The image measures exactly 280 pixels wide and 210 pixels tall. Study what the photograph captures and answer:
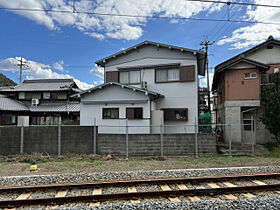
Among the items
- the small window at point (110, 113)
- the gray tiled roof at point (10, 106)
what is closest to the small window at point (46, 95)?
the gray tiled roof at point (10, 106)

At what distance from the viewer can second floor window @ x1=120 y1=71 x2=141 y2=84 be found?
1520 centimetres

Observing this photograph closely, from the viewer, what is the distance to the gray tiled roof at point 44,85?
23.3 m

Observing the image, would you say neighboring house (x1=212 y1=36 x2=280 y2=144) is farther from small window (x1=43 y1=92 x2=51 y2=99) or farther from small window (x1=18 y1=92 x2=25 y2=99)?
small window (x1=18 y1=92 x2=25 y2=99)

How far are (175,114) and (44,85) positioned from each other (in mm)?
19775

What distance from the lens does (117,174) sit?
6.82 metres

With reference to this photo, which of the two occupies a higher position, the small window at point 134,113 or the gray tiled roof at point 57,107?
the gray tiled roof at point 57,107

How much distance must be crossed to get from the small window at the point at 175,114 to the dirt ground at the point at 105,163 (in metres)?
4.65

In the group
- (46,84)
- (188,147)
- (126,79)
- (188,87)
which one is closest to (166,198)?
(188,147)

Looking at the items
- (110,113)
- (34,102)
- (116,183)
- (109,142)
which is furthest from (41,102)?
(116,183)

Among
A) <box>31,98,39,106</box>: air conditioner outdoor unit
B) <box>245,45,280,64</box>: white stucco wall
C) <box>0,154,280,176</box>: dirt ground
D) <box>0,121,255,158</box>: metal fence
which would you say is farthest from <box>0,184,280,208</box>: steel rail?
<box>31,98,39,106</box>: air conditioner outdoor unit

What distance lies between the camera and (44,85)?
24.9 meters

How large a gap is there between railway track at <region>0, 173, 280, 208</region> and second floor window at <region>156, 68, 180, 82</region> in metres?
9.33

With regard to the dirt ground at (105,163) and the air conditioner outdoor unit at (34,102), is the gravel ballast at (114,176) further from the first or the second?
the air conditioner outdoor unit at (34,102)

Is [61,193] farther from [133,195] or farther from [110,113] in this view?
[110,113]
